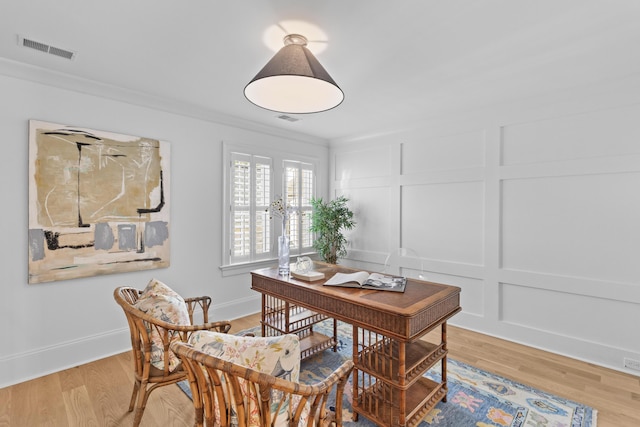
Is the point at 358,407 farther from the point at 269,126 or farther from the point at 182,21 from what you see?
the point at 269,126

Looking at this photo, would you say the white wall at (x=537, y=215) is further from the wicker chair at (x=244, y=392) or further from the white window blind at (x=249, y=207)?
the wicker chair at (x=244, y=392)

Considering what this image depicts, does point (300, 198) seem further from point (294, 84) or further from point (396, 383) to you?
point (396, 383)

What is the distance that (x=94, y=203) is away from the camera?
114 inches

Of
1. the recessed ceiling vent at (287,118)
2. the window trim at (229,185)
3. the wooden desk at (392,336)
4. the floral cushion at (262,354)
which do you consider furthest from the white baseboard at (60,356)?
the recessed ceiling vent at (287,118)

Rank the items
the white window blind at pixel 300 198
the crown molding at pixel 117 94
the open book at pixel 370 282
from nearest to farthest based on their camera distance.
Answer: the open book at pixel 370 282 < the crown molding at pixel 117 94 < the white window blind at pixel 300 198

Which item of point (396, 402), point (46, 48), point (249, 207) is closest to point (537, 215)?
point (396, 402)

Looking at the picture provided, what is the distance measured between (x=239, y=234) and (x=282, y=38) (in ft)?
8.54

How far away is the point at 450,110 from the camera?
3619mm

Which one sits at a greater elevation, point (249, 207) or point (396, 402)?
point (249, 207)

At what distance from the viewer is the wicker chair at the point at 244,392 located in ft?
3.56

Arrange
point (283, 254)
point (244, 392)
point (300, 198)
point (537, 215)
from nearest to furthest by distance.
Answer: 1. point (244, 392)
2. point (283, 254)
3. point (537, 215)
4. point (300, 198)

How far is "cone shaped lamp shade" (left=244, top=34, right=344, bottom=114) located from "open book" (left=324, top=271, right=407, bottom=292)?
1.27 m

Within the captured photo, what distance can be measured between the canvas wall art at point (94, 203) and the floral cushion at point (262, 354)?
234 centimetres

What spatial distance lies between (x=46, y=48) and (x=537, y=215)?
4.62 meters
